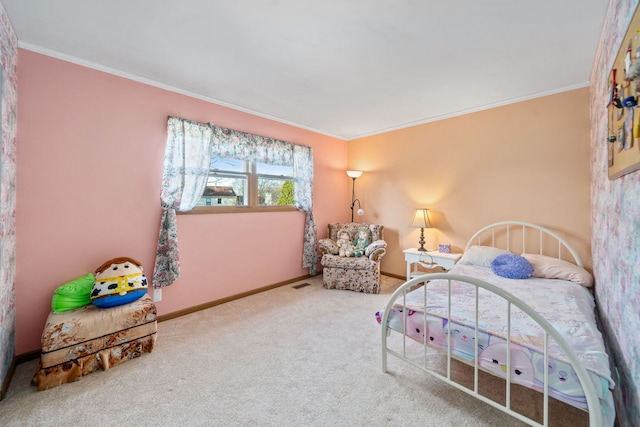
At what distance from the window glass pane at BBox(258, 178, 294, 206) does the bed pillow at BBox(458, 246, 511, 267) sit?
7.91 feet

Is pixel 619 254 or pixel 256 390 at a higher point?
pixel 619 254

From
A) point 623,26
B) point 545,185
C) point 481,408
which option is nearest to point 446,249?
point 545,185

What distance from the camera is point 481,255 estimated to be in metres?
2.89

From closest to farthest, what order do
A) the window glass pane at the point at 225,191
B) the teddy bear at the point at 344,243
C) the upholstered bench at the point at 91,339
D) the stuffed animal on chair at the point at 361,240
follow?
the upholstered bench at the point at 91,339 → the window glass pane at the point at 225,191 → the teddy bear at the point at 344,243 → the stuffed animal on chair at the point at 361,240

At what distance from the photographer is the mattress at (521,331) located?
1.20 metres

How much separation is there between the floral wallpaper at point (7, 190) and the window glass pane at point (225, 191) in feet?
4.74

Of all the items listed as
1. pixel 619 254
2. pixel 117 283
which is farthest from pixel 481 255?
pixel 117 283

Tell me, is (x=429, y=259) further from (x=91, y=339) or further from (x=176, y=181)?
(x=91, y=339)

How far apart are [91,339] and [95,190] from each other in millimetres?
1241

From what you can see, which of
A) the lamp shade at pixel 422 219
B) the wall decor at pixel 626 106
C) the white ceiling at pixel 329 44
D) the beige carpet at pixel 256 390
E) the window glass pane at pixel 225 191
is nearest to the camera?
the wall decor at pixel 626 106

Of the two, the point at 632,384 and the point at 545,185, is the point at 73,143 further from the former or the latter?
the point at 545,185

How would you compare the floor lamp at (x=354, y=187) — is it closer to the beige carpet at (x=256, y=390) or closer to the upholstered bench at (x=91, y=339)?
the beige carpet at (x=256, y=390)

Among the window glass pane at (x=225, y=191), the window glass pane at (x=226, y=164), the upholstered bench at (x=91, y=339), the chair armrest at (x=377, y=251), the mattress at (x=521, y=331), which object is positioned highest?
the window glass pane at (x=226, y=164)

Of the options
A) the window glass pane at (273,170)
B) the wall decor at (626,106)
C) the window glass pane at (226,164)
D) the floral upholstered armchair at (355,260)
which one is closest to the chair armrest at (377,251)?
the floral upholstered armchair at (355,260)
